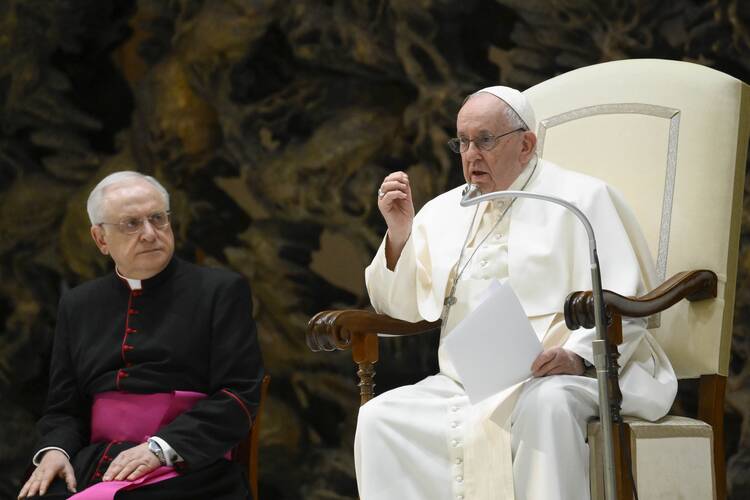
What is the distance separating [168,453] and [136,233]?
822 millimetres

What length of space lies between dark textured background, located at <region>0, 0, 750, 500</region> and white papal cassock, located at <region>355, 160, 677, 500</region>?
218 cm

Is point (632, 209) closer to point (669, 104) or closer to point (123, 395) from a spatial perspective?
point (669, 104)

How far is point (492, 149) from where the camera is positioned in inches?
161

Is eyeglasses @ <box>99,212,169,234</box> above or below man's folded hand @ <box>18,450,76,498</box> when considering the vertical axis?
above

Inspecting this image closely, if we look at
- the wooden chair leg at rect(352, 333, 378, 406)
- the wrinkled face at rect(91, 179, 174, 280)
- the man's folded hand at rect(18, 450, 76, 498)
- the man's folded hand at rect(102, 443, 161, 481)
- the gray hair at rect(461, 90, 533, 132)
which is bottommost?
the man's folded hand at rect(18, 450, 76, 498)

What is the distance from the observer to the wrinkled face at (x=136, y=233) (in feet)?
13.8

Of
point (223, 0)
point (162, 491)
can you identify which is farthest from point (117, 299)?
point (223, 0)

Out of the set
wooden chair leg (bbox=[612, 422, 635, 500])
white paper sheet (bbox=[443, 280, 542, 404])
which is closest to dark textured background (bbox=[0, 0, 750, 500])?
white paper sheet (bbox=[443, 280, 542, 404])

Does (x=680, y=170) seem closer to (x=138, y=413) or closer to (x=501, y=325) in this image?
(x=501, y=325)

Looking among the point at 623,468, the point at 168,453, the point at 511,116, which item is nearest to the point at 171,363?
the point at 168,453

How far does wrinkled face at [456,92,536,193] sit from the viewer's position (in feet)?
13.4

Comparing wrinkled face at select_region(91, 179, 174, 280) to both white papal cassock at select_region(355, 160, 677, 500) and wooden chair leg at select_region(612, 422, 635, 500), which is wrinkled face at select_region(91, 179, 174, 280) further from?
wooden chair leg at select_region(612, 422, 635, 500)

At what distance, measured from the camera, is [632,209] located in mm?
4207

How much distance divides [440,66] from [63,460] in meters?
3.39
